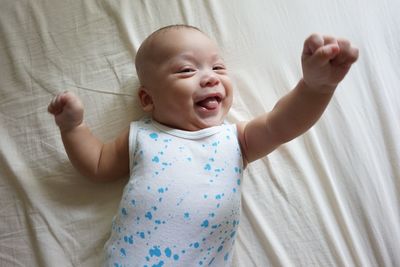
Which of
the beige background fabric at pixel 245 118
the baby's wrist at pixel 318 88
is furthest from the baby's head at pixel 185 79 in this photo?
the baby's wrist at pixel 318 88

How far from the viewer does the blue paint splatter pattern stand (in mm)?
736

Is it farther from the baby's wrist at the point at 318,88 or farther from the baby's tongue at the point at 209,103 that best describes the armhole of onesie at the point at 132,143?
the baby's wrist at the point at 318,88

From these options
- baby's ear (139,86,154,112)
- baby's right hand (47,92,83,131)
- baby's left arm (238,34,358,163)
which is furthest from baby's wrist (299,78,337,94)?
baby's right hand (47,92,83,131)

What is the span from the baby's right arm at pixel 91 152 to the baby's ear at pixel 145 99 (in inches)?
2.8

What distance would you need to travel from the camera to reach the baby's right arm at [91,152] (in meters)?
0.84

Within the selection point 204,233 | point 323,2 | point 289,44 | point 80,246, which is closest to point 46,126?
point 80,246

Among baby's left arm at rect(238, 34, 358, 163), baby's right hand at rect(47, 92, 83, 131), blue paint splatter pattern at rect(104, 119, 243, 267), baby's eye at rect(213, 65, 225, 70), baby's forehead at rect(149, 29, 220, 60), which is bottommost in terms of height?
blue paint splatter pattern at rect(104, 119, 243, 267)

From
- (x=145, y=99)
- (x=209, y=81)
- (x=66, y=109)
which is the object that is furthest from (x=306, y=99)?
(x=66, y=109)

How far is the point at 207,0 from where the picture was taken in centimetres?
98

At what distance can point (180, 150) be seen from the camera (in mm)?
787

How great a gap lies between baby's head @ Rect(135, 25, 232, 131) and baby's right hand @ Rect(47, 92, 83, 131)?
15 centimetres

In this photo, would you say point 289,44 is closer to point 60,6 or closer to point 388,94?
point 388,94

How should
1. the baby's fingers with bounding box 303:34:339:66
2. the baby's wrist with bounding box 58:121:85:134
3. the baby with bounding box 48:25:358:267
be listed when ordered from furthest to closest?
the baby's wrist with bounding box 58:121:85:134, the baby with bounding box 48:25:358:267, the baby's fingers with bounding box 303:34:339:66

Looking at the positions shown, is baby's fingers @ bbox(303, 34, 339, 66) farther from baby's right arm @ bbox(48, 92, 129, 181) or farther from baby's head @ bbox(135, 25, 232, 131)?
baby's right arm @ bbox(48, 92, 129, 181)
